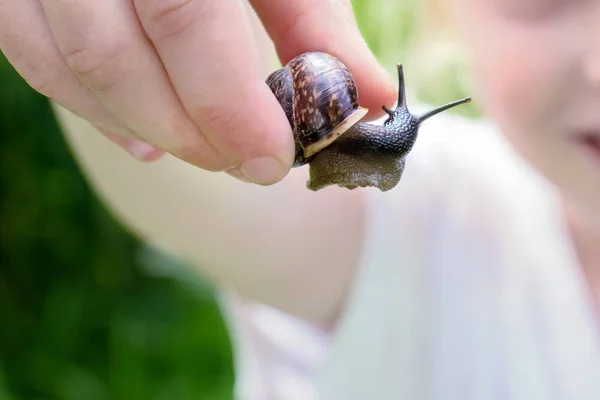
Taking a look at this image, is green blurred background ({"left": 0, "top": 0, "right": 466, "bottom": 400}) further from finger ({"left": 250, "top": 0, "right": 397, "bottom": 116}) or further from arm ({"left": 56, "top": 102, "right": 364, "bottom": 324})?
finger ({"left": 250, "top": 0, "right": 397, "bottom": 116})

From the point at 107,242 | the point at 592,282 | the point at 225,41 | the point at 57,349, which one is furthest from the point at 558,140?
the point at 57,349

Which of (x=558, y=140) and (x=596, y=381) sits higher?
(x=558, y=140)

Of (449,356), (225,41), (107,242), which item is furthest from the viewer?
(107,242)

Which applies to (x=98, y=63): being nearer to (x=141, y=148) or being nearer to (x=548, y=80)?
(x=141, y=148)

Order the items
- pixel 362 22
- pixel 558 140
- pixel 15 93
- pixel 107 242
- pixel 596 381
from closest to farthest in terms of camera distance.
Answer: pixel 558 140 < pixel 596 381 < pixel 362 22 < pixel 15 93 < pixel 107 242

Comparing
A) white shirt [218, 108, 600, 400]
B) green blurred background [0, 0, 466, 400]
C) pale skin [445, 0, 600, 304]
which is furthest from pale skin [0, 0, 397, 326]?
green blurred background [0, 0, 466, 400]

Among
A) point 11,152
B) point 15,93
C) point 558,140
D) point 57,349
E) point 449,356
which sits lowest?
point 57,349

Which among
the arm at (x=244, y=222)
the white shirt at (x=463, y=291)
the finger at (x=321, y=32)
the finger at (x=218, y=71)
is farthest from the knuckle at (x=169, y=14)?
the white shirt at (x=463, y=291)

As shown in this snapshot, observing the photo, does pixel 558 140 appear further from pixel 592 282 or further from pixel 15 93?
pixel 15 93
